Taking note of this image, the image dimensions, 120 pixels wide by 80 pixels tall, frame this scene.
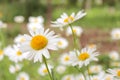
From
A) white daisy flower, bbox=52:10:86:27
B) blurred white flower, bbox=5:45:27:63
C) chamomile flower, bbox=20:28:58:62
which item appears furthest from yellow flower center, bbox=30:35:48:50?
blurred white flower, bbox=5:45:27:63

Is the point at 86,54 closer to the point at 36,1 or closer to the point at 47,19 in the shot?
the point at 47,19

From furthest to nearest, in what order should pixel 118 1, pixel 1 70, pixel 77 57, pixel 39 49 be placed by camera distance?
1. pixel 118 1
2. pixel 1 70
3. pixel 77 57
4. pixel 39 49

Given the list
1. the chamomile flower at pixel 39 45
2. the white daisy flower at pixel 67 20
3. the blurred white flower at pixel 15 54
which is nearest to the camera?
the chamomile flower at pixel 39 45

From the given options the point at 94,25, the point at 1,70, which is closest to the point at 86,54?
the point at 1,70

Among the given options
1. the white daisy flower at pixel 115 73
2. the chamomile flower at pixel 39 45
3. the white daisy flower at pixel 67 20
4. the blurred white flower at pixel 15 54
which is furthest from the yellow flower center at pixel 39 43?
the blurred white flower at pixel 15 54

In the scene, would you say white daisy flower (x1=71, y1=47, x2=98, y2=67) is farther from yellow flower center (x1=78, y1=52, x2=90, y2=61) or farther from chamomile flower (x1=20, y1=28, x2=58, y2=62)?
chamomile flower (x1=20, y1=28, x2=58, y2=62)

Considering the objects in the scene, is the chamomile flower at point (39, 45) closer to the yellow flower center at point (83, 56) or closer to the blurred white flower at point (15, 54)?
the yellow flower center at point (83, 56)

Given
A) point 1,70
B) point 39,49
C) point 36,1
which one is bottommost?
point 39,49

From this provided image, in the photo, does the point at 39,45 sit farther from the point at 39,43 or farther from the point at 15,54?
the point at 15,54

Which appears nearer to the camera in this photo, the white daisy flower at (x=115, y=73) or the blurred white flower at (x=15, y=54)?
the white daisy flower at (x=115, y=73)
